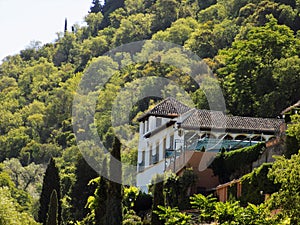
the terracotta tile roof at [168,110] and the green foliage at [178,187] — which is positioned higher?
the terracotta tile roof at [168,110]

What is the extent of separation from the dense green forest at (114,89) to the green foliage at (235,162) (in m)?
2.43

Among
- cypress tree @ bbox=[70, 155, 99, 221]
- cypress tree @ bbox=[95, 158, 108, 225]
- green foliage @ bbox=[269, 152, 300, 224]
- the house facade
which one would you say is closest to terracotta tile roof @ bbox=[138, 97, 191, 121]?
the house facade

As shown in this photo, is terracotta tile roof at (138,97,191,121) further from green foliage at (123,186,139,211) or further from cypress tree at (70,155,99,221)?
green foliage at (123,186,139,211)

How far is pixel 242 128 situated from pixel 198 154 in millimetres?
6081

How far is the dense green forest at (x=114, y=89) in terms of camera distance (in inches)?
1614

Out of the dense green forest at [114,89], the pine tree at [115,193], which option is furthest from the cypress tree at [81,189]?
the pine tree at [115,193]

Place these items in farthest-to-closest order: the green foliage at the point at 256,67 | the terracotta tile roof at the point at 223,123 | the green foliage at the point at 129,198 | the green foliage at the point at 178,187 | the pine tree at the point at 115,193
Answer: the green foliage at the point at 256,67 < the terracotta tile roof at the point at 223,123 < the green foliage at the point at 129,198 < the green foliage at the point at 178,187 < the pine tree at the point at 115,193

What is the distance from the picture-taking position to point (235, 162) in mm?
39625

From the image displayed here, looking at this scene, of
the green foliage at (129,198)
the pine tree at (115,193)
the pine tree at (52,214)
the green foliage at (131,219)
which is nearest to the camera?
the pine tree at (115,193)

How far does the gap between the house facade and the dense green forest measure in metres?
2.49

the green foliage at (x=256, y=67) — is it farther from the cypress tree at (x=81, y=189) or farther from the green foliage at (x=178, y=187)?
the green foliage at (x=178, y=187)

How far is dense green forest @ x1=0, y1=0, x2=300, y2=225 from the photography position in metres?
41.0

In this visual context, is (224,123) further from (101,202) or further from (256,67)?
(256,67)

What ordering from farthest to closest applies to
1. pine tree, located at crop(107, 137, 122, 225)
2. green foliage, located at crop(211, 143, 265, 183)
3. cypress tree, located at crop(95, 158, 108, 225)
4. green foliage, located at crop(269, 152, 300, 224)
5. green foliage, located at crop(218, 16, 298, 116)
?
green foliage, located at crop(218, 16, 298, 116) < green foliage, located at crop(211, 143, 265, 183) < cypress tree, located at crop(95, 158, 108, 225) < pine tree, located at crop(107, 137, 122, 225) < green foliage, located at crop(269, 152, 300, 224)
